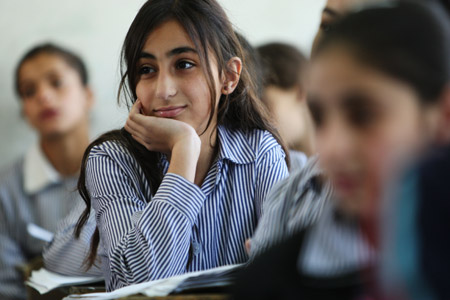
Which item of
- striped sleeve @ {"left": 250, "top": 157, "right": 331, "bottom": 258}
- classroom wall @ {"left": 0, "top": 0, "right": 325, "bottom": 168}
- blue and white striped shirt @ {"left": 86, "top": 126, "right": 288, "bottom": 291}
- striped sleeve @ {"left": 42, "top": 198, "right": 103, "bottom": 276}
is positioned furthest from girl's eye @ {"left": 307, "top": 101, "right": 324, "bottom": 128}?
classroom wall @ {"left": 0, "top": 0, "right": 325, "bottom": 168}

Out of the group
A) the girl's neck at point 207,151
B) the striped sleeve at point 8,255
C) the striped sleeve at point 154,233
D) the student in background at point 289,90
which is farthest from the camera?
the striped sleeve at point 8,255

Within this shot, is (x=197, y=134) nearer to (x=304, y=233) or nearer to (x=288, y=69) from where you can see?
(x=304, y=233)

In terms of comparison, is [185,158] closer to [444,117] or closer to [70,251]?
[70,251]

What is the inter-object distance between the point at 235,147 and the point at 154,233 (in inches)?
10.7

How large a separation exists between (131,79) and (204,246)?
342mm

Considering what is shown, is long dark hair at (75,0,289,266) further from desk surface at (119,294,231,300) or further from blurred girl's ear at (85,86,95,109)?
blurred girl's ear at (85,86,95,109)

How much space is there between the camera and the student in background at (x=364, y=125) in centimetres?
49

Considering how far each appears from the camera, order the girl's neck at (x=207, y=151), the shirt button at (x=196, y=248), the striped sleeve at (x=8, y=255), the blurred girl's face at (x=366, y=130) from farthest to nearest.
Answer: the striped sleeve at (x=8, y=255)
the girl's neck at (x=207, y=151)
the shirt button at (x=196, y=248)
the blurred girl's face at (x=366, y=130)

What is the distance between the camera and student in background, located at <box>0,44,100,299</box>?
7.06 ft

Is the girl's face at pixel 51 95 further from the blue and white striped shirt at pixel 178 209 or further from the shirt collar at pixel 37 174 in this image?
the blue and white striped shirt at pixel 178 209

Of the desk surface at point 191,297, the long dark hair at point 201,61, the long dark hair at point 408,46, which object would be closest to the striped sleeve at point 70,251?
the long dark hair at point 201,61

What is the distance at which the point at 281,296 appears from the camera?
0.51 metres

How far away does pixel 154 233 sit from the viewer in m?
1.00

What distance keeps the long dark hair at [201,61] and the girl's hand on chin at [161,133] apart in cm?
4
